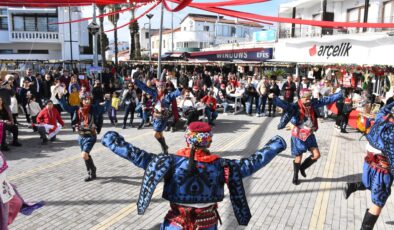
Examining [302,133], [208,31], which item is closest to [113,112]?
[302,133]

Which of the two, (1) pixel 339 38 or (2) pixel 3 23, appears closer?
(1) pixel 339 38

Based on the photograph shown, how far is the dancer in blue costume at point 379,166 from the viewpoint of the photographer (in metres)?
4.55

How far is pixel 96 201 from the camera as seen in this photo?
6031 millimetres

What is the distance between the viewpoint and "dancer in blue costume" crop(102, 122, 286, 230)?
3.13 m

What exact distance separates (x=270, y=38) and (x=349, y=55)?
1346cm

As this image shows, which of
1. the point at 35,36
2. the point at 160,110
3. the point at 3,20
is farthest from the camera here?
the point at 35,36

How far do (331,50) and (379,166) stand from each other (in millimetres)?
13164

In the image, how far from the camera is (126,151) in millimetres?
3203

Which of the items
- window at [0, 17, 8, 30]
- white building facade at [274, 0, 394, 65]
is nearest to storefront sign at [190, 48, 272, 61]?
white building facade at [274, 0, 394, 65]

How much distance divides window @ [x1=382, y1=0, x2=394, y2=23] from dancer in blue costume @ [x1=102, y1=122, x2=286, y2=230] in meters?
21.0

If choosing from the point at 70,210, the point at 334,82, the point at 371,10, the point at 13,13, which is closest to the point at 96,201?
the point at 70,210

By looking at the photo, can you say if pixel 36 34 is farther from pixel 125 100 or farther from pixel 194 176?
pixel 194 176

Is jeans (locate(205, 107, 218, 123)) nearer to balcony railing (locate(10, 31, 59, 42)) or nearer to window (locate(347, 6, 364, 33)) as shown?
window (locate(347, 6, 364, 33))

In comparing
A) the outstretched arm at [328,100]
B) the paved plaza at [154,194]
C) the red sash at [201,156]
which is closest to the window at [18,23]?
the paved plaza at [154,194]
